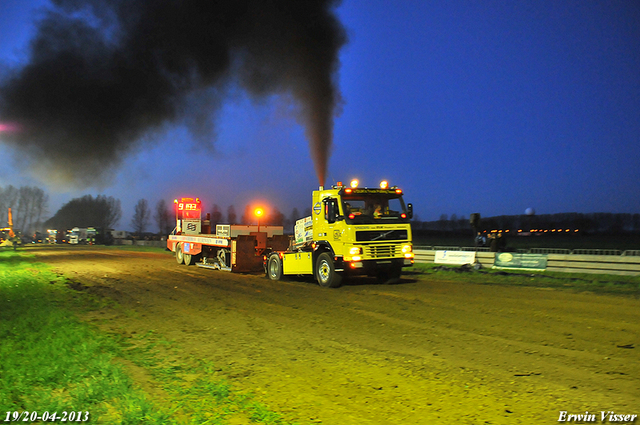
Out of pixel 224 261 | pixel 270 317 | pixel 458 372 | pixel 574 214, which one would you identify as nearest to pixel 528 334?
pixel 458 372

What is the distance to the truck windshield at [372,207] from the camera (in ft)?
43.6

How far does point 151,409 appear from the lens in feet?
14.0

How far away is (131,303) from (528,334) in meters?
8.74

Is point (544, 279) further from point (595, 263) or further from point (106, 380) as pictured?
point (106, 380)

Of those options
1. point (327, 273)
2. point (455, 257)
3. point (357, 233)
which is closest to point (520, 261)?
point (455, 257)

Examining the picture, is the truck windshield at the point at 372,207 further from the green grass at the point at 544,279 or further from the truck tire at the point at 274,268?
the truck tire at the point at 274,268

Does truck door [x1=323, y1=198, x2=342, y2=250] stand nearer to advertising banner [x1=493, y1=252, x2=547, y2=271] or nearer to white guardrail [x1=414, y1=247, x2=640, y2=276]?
advertising banner [x1=493, y1=252, x2=547, y2=271]

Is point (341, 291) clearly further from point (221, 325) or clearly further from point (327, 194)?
point (221, 325)

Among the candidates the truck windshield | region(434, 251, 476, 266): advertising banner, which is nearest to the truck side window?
the truck windshield

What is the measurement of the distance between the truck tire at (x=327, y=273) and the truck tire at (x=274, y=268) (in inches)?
93.8

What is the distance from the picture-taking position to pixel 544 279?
15.3 meters

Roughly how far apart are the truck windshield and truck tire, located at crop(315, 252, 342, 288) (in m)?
1.48

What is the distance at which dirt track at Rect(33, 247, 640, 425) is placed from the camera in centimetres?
441

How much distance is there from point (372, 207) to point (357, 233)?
45.8 inches
